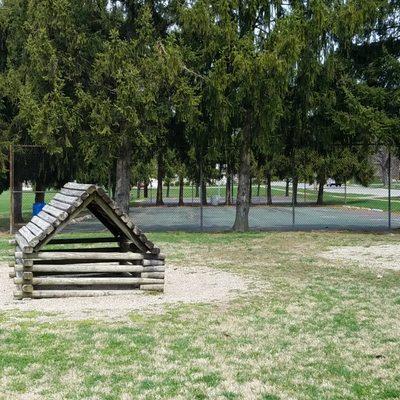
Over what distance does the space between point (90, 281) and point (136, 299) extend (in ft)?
2.61

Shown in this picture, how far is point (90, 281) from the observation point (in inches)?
380

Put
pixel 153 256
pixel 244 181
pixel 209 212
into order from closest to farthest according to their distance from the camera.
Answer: pixel 153 256
pixel 244 181
pixel 209 212

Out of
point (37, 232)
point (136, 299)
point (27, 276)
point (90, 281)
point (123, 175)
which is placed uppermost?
point (123, 175)

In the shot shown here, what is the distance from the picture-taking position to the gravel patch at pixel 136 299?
8.56m

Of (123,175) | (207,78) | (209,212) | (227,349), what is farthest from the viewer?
(209,212)

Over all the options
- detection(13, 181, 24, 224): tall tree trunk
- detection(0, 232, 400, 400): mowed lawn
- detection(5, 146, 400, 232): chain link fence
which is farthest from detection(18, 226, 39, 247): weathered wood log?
detection(13, 181, 24, 224): tall tree trunk

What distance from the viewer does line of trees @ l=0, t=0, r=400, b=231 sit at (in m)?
20.2

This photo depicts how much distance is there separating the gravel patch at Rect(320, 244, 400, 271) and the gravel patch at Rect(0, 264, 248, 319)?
354cm

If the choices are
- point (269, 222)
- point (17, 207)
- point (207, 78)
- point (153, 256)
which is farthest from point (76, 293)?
point (17, 207)

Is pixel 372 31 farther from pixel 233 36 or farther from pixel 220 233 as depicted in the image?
pixel 220 233

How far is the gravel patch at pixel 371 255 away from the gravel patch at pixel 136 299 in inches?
139

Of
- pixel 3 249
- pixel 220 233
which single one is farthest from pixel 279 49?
pixel 3 249

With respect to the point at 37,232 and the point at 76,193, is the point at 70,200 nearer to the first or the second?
→ the point at 76,193

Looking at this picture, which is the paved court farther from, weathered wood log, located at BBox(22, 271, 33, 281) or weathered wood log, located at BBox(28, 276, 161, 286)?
weathered wood log, located at BBox(22, 271, 33, 281)
